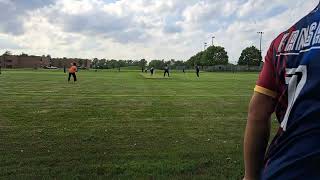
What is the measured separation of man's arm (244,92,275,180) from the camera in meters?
2.18

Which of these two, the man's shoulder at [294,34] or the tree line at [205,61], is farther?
the tree line at [205,61]

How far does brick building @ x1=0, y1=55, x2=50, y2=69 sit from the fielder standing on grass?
172520 mm

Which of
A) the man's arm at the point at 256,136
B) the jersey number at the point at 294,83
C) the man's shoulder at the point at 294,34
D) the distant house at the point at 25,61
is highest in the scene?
the man's shoulder at the point at 294,34

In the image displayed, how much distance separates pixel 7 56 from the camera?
563 feet

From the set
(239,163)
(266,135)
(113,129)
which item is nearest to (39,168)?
(239,163)

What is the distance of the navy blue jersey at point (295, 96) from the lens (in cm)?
181

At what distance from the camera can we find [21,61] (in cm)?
17412

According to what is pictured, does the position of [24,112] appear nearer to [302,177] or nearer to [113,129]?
[113,129]

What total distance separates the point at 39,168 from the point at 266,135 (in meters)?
5.57

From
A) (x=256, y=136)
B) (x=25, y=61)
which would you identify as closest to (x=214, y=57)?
(x=25, y=61)

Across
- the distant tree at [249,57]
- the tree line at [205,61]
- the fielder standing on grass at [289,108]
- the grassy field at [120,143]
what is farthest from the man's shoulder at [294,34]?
the distant tree at [249,57]

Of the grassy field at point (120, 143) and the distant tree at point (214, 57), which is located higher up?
the distant tree at point (214, 57)

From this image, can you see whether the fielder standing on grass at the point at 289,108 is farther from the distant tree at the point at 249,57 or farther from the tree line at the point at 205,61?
the distant tree at the point at 249,57

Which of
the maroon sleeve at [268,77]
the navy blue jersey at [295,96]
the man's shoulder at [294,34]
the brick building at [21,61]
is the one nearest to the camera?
the navy blue jersey at [295,96]
